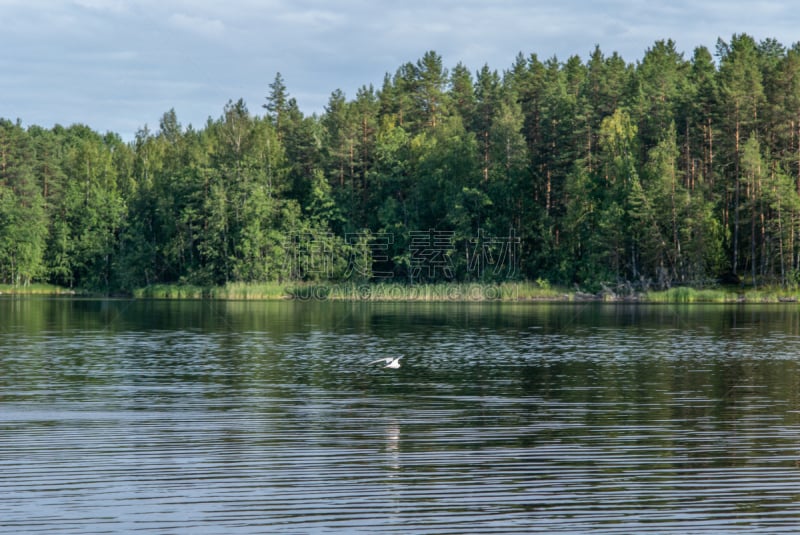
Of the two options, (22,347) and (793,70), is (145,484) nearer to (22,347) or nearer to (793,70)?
(22,347)

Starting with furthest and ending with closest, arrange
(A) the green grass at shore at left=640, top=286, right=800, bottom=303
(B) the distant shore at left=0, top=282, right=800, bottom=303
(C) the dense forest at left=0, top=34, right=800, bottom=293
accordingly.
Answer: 1. (C) the dense forest at left=0, top=34, right=800, bottom=293
2. (B) the distant shore at left=0, top=282, right=800, bottom=303
3. (A) the green grass at shore at left=640, top=286, right=800, bottom=303

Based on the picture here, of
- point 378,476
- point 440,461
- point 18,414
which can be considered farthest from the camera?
point 18,414

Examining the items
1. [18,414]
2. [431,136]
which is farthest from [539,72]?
[18,414]

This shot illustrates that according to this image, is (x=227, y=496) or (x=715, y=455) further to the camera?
(x=715, y=455)

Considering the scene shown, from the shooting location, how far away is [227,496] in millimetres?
14781

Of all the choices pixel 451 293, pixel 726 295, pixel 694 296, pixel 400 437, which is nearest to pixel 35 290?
pixel 451 293

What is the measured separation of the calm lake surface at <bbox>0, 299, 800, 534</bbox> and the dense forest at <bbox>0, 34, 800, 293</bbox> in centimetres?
5143

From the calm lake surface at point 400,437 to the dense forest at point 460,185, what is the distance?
51433mm

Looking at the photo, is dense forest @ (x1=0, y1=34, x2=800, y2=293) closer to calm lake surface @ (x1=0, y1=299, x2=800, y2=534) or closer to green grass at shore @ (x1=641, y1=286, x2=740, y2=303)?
green grass at shore @ (x1=641, y1=286, x2=740, y2=303)

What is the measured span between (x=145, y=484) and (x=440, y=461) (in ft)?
16.9

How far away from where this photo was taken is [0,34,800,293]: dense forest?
304 feet

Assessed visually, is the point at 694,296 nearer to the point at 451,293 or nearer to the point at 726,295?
the point at 726,295

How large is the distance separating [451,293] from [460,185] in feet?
59.2

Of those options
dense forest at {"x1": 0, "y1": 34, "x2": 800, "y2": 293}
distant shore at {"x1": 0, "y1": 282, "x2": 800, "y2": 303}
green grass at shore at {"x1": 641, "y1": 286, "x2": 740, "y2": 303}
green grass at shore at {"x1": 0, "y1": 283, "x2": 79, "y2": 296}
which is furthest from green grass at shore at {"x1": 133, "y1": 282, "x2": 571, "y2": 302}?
green grass at shore at {"x1": 0, "y1": 283, "x2": 79, "y2": 296}
